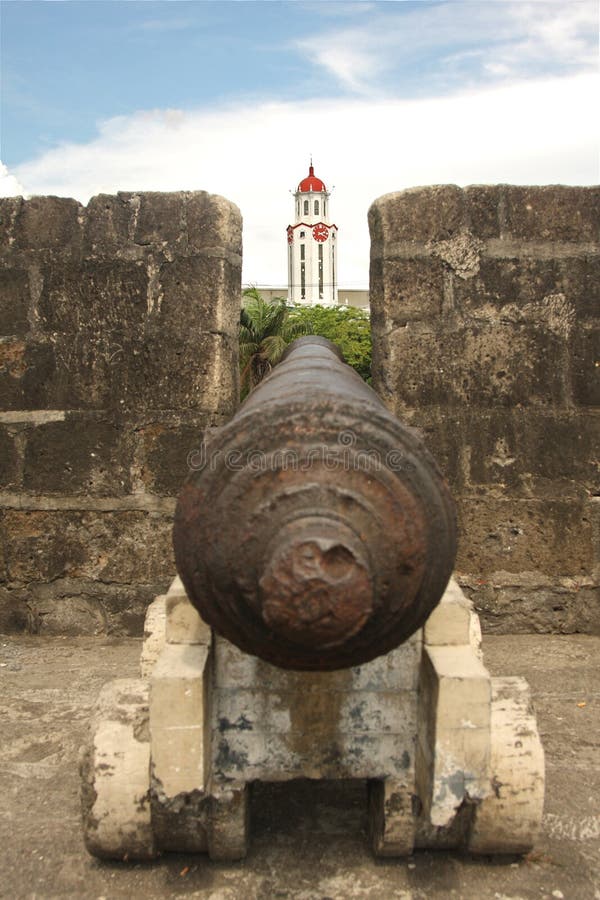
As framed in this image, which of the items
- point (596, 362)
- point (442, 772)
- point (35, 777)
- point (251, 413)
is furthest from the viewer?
point (596, 362)

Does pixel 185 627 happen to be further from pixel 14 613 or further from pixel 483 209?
pixel 483 209

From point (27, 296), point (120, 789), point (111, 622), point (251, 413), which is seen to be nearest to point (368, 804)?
point (120, 789)

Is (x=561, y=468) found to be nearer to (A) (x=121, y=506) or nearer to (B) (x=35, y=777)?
(A) (x=121, y=506)

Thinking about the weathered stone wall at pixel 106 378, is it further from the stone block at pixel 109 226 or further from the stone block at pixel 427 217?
the stone block at pixel 427 217

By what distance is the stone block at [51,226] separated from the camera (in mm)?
4594

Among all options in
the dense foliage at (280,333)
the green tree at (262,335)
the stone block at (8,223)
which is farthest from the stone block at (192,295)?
the green tree at (262,335)

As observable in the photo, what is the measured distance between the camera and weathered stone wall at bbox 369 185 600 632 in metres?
4.53

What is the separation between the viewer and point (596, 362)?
4539 mm

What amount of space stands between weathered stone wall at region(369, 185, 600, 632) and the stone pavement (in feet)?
3.64

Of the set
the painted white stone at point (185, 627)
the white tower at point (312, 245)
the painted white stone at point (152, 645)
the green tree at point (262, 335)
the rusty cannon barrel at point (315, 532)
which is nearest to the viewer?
the rusty cannon barrel at point (315, 532)

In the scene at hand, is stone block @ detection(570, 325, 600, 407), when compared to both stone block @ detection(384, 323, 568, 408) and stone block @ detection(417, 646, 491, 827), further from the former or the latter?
stone block @ detection(417, 646, 491, 827)

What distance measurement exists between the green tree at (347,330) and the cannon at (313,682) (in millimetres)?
25720

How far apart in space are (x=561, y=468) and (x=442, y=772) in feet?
8.37

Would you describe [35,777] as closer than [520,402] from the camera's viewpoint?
Yes
